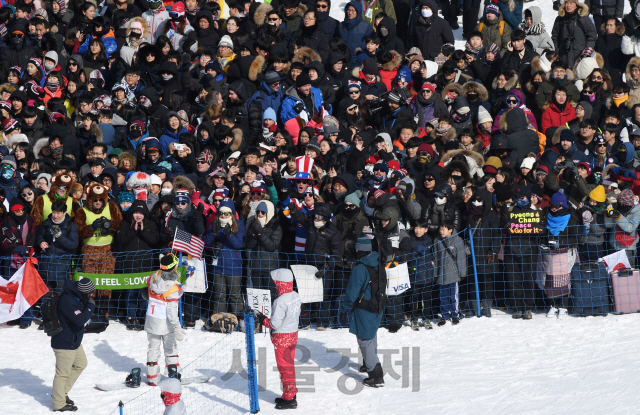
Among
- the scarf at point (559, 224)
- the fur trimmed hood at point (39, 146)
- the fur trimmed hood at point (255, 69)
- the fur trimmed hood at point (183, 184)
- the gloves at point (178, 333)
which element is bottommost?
the gloves at point (178, 333)

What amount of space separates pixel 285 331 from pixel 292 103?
6.00m

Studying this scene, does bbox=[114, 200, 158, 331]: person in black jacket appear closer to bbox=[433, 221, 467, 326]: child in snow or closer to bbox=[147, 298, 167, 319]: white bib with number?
bbox=[147, 298, 167, 319]: white bib with number

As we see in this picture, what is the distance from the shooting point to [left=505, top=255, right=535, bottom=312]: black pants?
42.9 feet

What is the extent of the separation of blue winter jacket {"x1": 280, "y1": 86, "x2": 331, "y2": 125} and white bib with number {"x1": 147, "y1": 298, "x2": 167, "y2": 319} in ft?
17.2

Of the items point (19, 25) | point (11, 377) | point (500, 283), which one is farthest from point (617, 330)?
point (19, 25)

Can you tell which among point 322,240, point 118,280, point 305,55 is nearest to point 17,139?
point 118,280

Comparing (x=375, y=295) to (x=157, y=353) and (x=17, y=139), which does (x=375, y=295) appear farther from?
(x=17, y=139)

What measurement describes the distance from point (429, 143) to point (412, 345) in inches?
155

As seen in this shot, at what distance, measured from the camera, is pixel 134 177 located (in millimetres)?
13906

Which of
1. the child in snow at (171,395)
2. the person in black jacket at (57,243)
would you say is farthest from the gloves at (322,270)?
the child in snow at (171,395)

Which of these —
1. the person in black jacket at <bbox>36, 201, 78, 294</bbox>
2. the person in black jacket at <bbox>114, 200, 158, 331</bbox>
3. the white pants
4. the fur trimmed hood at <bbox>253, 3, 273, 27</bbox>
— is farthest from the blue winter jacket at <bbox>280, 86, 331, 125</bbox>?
the white pants

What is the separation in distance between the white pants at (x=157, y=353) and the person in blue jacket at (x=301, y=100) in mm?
5387

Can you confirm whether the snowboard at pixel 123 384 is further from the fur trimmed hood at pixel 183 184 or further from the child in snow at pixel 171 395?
the fur trimmed hood at pixel 183 184

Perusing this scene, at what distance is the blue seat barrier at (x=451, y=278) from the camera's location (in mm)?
12969
